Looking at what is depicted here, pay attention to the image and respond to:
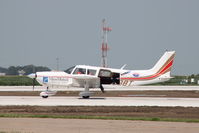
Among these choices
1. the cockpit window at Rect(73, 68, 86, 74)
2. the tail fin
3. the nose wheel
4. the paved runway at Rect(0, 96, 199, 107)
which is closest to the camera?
the paved runway at Rect(0, 96, 199, 107)

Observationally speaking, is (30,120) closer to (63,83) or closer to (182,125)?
(182,125)

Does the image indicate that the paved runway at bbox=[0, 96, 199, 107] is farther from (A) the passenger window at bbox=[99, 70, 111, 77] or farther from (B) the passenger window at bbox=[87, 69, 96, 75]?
(A) the passenger window at bbox=[99, 70, 111, 77]

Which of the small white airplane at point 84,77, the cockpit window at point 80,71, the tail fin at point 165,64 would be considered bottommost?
the small white airplane at point 84,77

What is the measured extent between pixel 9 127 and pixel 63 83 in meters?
18.0

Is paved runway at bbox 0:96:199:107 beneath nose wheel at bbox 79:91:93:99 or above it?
beneath

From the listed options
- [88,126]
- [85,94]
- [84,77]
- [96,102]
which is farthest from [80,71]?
[88,126]

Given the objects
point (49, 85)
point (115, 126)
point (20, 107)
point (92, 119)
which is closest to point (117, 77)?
point (49, 85)

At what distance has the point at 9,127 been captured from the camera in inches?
645

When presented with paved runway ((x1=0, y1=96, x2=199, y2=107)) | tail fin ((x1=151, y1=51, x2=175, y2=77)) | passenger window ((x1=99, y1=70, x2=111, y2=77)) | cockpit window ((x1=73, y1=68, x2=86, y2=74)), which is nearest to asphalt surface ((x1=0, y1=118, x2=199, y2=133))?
paved runway ((x1=0, y1=96, x2=199, y2=107))

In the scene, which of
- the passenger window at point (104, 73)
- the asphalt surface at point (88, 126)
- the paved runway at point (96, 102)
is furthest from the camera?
the passenger window at point (104, 73)

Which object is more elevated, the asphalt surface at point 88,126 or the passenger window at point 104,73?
the passenger window at point 104,73

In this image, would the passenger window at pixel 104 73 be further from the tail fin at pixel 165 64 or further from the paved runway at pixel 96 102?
the tail fin at pixel 165 64

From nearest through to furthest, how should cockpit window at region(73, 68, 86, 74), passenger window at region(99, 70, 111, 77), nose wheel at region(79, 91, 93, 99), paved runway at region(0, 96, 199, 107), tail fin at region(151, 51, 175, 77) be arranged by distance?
paved runway at region(0, 96, 199, 107)
cockpit window at region(73, 68, 86, 74)
nose wheel at region(79, 91, 93, 99)
passenger window at region(99, 70, 111, 77)
tail fin at region(151, 51, 175, 77)

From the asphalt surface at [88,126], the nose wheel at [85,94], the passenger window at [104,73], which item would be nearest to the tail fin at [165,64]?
the passenger window at [104,73]
